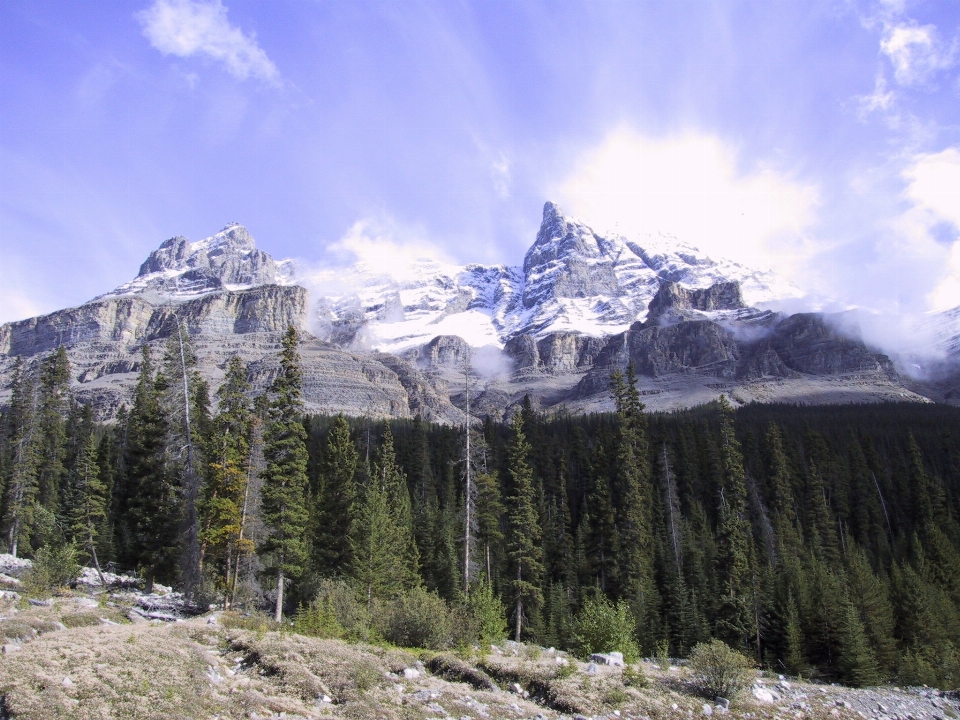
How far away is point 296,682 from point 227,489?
23735 mm

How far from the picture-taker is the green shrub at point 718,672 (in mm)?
20594

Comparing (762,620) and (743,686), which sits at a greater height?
(743,686)

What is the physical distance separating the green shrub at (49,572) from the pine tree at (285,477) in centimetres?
1018

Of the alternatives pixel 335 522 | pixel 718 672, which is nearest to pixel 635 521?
pixel 335 522

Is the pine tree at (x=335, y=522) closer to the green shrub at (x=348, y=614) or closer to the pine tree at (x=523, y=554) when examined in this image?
the pine tree at (x=523, y=554)

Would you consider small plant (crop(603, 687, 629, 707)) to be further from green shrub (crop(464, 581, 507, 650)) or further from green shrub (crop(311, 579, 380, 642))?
green shrub (crop(464, 581, 507, 650))

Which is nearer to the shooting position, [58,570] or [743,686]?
[743,686]

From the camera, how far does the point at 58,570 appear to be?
33812 millimetres

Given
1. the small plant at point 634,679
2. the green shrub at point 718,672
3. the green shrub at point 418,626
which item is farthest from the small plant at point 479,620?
the green shrub at point 718,672

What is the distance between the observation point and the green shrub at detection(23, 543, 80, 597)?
29.0 metres

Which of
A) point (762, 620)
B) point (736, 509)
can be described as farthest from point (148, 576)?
point (736, 509)

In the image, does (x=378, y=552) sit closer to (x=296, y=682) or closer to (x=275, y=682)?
(x=275, y=682)

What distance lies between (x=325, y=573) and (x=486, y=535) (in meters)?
12.9

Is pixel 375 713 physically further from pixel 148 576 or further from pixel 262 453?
pixel 148 576
